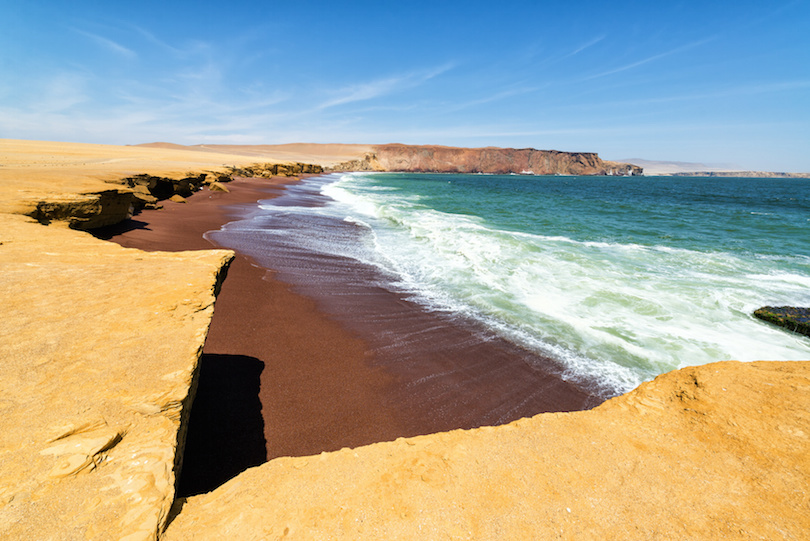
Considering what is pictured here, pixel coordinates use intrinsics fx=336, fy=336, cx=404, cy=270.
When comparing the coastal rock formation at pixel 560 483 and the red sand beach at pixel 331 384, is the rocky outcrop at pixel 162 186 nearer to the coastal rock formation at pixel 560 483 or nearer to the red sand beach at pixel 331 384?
the red sand beach at pixel 331 384

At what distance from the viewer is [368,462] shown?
2.55 meters

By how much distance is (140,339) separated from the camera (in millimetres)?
3062

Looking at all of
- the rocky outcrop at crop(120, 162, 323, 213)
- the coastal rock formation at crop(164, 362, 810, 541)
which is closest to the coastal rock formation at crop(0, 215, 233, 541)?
the coastal rock formation at crop(164, 362, 810, 541)

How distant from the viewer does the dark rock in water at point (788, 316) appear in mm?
7156

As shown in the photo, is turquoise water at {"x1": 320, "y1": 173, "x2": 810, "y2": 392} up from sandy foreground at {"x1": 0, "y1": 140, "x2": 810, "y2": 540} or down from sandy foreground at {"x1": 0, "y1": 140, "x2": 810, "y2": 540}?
down

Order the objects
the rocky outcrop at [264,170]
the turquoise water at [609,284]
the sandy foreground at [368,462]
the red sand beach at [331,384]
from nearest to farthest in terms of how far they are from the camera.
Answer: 1. the sandy foreground at [368,462]
2. the red sand beach at [331,384]
3. the turquoise water at [609,284]
4. the rocky outcrop at [264,170]

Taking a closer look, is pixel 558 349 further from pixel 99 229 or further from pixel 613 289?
pixel 99 229

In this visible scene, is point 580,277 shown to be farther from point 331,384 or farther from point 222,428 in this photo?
point 222,428

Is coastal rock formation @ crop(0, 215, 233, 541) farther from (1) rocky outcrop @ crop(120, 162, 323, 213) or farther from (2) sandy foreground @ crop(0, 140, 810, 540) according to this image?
(1) rocky outcrop @ crop(120, 162, 323, 213)

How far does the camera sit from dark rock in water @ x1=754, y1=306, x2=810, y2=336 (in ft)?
23.5

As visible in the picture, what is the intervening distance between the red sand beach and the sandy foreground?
1.97 feet

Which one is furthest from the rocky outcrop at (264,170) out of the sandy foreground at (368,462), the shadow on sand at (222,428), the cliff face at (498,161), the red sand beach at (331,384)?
the cliff face at (498,161)

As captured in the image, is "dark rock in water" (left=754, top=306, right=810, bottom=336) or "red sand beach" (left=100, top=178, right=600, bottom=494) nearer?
"red sand beach" (left=100, top=178, right=600, bottom=494)

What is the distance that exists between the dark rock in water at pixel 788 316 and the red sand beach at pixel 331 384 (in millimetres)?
5942
